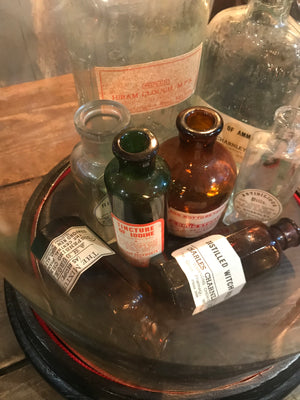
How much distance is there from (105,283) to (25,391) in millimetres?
152

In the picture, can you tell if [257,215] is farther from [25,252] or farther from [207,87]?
[25,252]

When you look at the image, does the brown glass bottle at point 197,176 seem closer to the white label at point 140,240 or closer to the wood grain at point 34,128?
the white label at point 140,240

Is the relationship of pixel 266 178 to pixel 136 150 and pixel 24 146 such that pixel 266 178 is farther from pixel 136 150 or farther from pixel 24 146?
pixel 24 146

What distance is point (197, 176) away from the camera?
1.34ft

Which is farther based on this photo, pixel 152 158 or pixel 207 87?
pixel 207 87

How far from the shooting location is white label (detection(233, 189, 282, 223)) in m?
0.46

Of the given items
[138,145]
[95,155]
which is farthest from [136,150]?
[95,155]

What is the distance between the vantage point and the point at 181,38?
46 cm

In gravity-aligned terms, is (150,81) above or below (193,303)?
above

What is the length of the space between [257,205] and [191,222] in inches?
3.8

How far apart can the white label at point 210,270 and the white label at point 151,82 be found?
20cm

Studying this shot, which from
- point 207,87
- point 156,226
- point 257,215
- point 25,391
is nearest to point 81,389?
point 25,391

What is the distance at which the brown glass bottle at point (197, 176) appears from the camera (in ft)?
1.25

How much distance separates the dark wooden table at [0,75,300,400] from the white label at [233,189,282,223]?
0.90 feet
